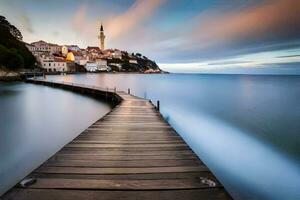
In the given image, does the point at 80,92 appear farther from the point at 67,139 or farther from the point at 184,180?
the point at 184,180

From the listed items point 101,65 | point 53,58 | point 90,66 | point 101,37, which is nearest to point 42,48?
point 90,66

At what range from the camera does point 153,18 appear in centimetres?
3512

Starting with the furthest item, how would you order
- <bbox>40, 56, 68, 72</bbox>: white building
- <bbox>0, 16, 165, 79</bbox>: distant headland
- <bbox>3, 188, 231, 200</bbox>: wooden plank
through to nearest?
<bbox>40, 56, 68, 72</bbox>: white building, <bbox>0, 16, 165, 79</bbox>: distant headland, <bbox>3, 188, 231, 200</bbox>: wooden plank

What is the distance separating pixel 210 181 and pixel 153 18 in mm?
35344

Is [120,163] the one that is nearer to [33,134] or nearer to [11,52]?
[33,134]

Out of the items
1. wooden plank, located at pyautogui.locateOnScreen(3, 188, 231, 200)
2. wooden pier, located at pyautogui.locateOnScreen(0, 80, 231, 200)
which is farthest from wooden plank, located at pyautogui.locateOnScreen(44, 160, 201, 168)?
wooden plank, located at pyautogui.locateOnScreen(3, 188, 231, 200)

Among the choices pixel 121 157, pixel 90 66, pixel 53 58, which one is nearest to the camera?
pixel 121 157

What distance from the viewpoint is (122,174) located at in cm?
320

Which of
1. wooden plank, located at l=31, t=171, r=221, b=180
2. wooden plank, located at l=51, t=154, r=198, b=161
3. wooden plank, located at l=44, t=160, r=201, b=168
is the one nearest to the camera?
wooden plank, located at l=31, t=171, r=221, b=180

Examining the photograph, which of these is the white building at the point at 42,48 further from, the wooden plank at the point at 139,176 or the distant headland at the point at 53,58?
the wooden plank at the point at 139,176

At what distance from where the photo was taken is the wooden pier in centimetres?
Answer: 258

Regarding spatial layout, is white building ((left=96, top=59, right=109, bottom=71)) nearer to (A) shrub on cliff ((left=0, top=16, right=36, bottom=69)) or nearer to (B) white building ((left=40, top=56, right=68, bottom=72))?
(B) white building ((left=40, top=56, right=68, bottom=72))

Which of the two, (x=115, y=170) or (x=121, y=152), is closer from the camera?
(x=115, y=170)

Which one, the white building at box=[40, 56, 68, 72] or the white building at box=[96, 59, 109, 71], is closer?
the white building at box=[40, 56, 68, 72]
